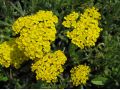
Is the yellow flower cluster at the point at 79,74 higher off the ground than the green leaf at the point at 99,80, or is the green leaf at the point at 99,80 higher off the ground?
the yellow flower cluster at the point at 79,74

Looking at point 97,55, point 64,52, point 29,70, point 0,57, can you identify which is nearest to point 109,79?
point 97,55

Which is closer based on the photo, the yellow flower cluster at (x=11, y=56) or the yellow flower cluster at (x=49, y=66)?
the yellow flower cluster at (x=49, y=66)

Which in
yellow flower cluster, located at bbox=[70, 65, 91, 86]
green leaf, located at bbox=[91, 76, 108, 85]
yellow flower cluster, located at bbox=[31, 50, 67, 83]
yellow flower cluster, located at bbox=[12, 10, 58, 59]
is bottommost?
green leaf, located at bbox=[91, 76, 108, 85]

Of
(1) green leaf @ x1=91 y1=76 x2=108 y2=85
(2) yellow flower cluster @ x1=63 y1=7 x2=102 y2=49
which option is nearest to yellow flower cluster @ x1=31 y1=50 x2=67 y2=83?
(2) yellow flower cluster @ x1=63 y1=7 x2=102 y2=49

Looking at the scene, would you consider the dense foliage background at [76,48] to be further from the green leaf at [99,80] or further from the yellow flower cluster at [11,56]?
the yellow flower cluster at [11,56]

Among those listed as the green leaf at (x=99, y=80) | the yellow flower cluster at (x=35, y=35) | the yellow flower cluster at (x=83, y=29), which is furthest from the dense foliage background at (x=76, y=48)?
the yellow flower cluster at (x=35, y=35)

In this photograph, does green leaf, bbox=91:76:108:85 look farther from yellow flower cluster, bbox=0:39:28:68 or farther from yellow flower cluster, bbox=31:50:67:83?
yellow flower cluster, bbox=0:39:28:68

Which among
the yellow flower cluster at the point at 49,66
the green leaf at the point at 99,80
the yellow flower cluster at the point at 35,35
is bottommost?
the green leaf at the point at 99,80
